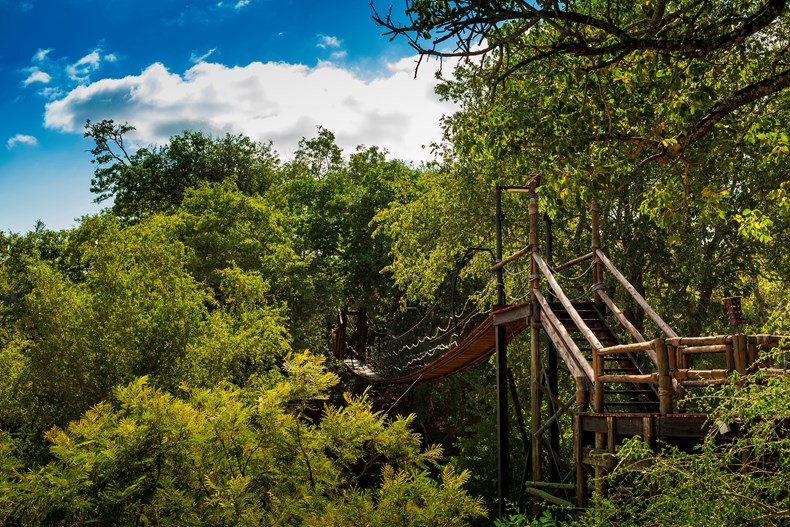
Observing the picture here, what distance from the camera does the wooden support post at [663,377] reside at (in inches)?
241

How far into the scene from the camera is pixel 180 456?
6.04m

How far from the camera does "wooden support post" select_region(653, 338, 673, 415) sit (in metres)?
6.12

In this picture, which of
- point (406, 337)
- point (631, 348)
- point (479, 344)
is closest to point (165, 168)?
point (406, 337)

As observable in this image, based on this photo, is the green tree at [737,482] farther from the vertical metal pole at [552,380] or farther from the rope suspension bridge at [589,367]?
the vertical metal pole at [552,380]

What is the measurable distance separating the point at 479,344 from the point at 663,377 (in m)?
4.81

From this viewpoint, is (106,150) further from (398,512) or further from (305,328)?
(398,512)

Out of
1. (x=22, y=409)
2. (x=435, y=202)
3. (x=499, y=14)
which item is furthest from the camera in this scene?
(x=435, y=202)

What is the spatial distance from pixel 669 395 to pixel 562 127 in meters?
2.27

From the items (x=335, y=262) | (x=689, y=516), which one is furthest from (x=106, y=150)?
(x=689, y=516)

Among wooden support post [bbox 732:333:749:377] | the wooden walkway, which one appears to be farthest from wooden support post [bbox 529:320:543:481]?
wooden support post [bbox 732:333:749:377]

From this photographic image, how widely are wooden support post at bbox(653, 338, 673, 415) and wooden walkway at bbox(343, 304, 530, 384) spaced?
3.15 m

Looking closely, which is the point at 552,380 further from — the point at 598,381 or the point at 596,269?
the point at 598,381

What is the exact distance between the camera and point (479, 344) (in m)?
10.9

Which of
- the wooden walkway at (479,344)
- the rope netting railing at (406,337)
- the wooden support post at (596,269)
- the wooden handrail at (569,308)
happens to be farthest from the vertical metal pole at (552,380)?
the rope netting railing at (406,337)
